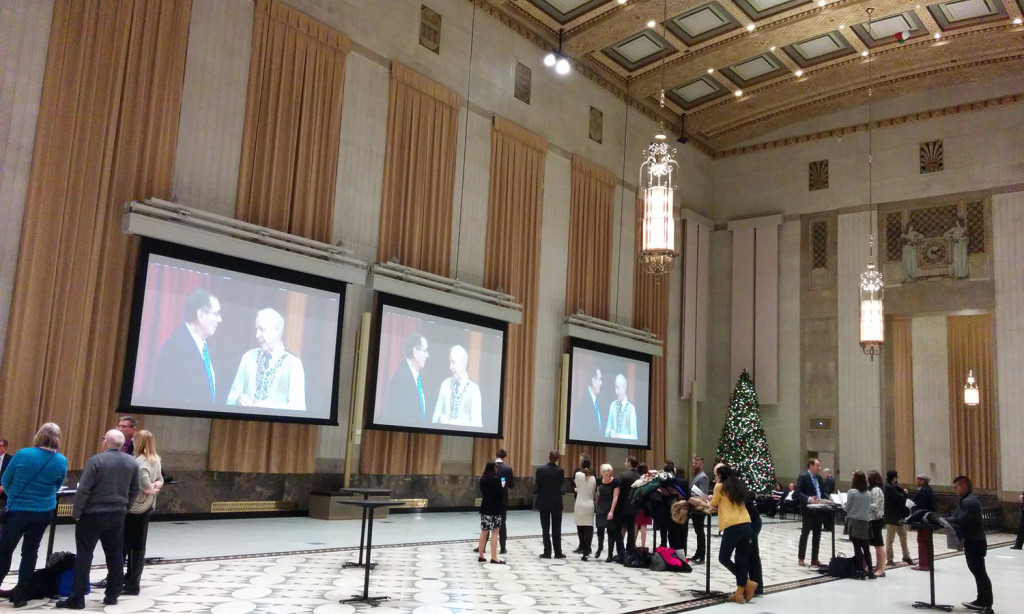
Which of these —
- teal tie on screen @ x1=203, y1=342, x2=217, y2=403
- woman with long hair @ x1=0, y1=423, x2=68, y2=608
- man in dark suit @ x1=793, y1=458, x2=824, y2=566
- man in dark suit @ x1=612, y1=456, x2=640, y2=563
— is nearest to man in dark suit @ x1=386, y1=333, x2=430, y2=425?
teal tie on screen @ x1=203, y1=342, x2=217, y2=403

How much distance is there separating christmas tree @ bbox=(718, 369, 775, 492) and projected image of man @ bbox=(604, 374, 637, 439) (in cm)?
275

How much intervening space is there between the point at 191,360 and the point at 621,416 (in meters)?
10.4

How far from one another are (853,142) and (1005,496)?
30.8 ft

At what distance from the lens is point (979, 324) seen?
23.9 meters

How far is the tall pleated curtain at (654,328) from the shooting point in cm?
1973

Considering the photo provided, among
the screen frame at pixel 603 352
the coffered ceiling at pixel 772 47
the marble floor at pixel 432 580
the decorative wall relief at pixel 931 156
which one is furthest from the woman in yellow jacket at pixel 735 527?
the decorative wall relief at pixel 931 156

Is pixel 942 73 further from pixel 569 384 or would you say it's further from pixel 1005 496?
pixel 569 384

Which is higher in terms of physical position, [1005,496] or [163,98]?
[163,98]

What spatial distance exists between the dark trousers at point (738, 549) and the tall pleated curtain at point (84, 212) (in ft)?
25.1

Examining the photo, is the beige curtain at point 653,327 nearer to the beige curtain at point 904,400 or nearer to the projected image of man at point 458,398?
the projected image of man at point 458,398

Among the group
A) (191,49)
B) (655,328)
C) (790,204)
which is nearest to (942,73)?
(790,204)

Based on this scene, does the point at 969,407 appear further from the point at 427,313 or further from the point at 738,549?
Answer: the point at 738,549

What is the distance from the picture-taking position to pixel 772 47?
725 inches

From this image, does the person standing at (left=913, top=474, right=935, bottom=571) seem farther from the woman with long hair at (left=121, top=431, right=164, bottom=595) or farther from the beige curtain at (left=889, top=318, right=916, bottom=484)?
the beige curtain at (left=889, top=318, right=916, bottom=484)
